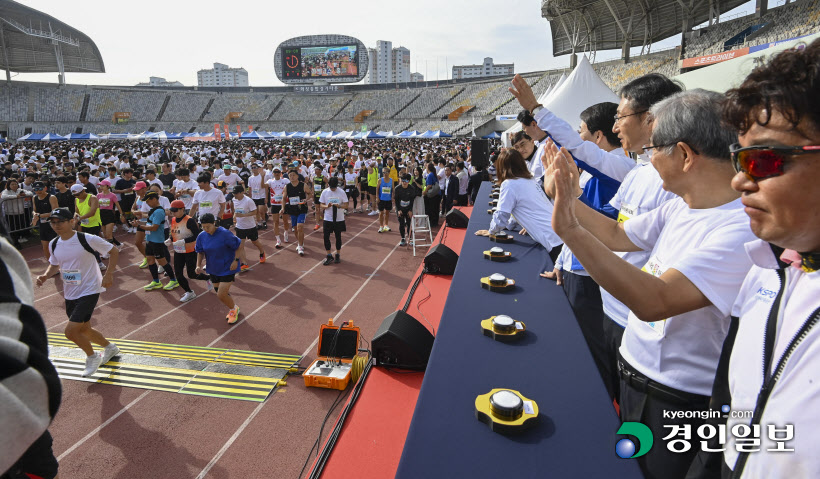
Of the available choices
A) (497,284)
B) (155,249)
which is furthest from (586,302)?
(155,249)

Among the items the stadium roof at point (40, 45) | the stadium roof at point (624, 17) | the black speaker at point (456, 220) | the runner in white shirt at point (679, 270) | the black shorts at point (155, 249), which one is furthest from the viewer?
the stadium roof at point (40, 45)

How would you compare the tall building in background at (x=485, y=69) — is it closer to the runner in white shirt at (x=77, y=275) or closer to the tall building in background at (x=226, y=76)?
the tall building in background at (x=226, y=76)

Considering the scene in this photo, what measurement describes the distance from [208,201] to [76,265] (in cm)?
378

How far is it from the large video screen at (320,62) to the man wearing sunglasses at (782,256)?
218ft

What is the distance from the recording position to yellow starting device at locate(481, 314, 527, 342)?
219cm

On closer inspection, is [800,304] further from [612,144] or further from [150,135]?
[150,135]

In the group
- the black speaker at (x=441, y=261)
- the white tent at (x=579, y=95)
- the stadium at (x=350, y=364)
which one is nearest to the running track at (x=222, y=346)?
the stadium at (x=350, y=364)

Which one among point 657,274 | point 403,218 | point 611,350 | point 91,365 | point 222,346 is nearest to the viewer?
point 657,274


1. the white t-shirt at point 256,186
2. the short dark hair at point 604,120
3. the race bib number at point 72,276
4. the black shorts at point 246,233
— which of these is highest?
the short dark hair at point 604,120

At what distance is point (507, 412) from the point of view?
1.56 m

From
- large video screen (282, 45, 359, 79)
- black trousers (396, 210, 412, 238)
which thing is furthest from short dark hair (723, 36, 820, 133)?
large video screen (282, 45, 359, 79)

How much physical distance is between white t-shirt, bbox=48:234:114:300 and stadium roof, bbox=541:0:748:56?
36872 millimetres

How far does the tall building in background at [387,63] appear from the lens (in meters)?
157

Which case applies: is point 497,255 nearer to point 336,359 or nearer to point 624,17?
point 336,359
